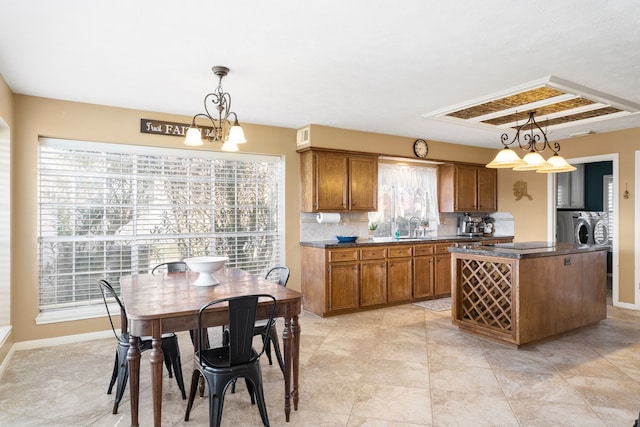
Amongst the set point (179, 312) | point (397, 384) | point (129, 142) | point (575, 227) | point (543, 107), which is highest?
point (543, 107)

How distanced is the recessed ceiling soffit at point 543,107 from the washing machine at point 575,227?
278 cm

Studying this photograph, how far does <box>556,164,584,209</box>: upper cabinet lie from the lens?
7.91 m

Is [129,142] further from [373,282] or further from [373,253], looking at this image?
[373,282]

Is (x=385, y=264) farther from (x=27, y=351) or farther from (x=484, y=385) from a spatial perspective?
(x=27, y=351)

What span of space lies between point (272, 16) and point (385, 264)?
374cm

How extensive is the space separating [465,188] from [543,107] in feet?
8.28

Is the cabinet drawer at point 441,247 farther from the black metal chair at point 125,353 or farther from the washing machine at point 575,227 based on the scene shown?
the black metal chair at point 125,353

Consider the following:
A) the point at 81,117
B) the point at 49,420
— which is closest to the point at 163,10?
the point at 81,117

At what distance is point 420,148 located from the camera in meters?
6.21

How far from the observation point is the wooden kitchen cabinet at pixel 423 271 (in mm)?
5723

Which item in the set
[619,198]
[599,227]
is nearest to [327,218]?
[619,198]

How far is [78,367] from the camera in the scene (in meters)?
3.41

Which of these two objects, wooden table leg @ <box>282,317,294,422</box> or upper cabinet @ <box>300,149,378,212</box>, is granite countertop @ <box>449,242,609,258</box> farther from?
wooden table leg @ <box>282,317,294,422</box>

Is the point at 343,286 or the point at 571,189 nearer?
the point at 343,286
